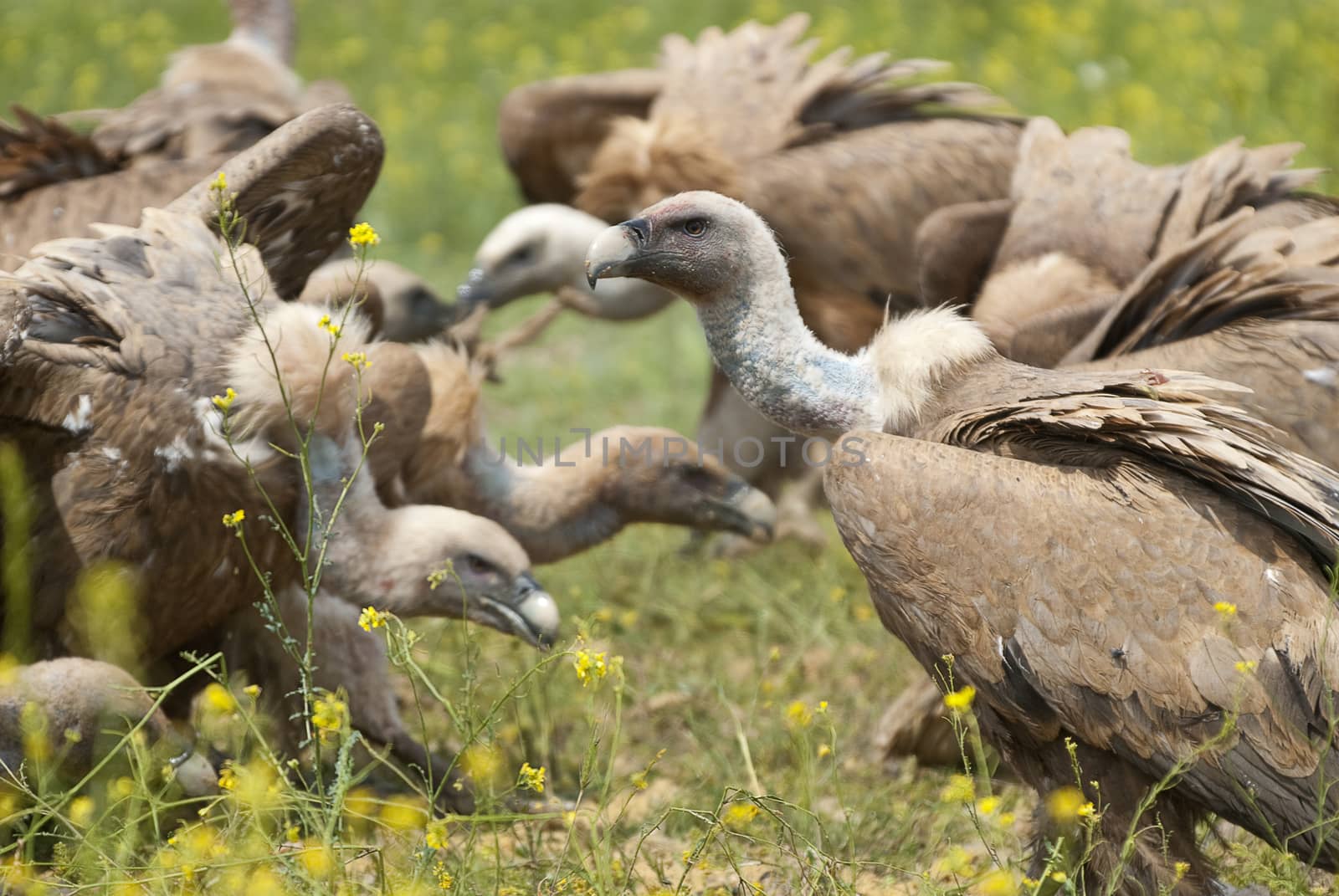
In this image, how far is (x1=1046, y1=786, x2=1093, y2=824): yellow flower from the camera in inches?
111

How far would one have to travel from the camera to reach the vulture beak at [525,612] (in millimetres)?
4031

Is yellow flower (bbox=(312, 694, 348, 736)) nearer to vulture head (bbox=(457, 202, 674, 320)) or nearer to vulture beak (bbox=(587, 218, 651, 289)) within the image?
vulture beak (bbox=(587, 218, 651, 289))

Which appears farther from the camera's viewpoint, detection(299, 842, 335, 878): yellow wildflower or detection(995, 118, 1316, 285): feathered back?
detection(995, 118, 1316, 285): feathered back

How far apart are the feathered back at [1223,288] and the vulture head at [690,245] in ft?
3.40

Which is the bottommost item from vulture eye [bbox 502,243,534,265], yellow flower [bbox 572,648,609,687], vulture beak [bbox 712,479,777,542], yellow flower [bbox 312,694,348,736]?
vulture beak [bbox 712,479,777,542]

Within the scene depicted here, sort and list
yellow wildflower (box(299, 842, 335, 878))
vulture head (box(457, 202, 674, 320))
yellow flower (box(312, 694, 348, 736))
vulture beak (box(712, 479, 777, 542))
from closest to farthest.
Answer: yellow wildflower (box(299, 842, 335, 878))
yellow flower (box(312, 694, 348, 736))
vulture beak (box(712, 479, 777, 542))
vulture head (box(457, 202, 674, 320))

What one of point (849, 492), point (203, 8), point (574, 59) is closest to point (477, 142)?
point (574, 59)

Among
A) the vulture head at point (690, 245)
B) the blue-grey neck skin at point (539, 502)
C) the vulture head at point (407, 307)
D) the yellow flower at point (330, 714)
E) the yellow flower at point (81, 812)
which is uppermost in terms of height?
the vulture head at point (690, 245)

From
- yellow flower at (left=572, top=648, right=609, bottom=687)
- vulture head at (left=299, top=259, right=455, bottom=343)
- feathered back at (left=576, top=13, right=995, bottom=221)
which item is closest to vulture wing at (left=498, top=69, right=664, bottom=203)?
feathered back at (left=576, top=13, right=995, bottom=221)

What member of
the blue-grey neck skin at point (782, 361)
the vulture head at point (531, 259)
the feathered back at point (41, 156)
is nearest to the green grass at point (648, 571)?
the blue-grey neck skin at point (782, 361)

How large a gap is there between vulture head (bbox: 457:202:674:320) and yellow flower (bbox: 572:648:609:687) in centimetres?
343

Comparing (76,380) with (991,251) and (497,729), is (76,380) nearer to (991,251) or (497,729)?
(497,729)

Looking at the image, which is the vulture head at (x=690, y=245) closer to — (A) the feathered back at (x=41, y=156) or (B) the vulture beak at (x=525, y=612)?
(B) the vulture beak at (x=525, y=612)

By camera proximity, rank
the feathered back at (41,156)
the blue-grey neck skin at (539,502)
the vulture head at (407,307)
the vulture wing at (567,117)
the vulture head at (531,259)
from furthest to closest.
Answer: the vulture wing at (567,117) < the vulture head at (531,259) < the vulture head at (407,307) < the feathered back at (41,156) < the blue-grey neck skin at (539,502)
